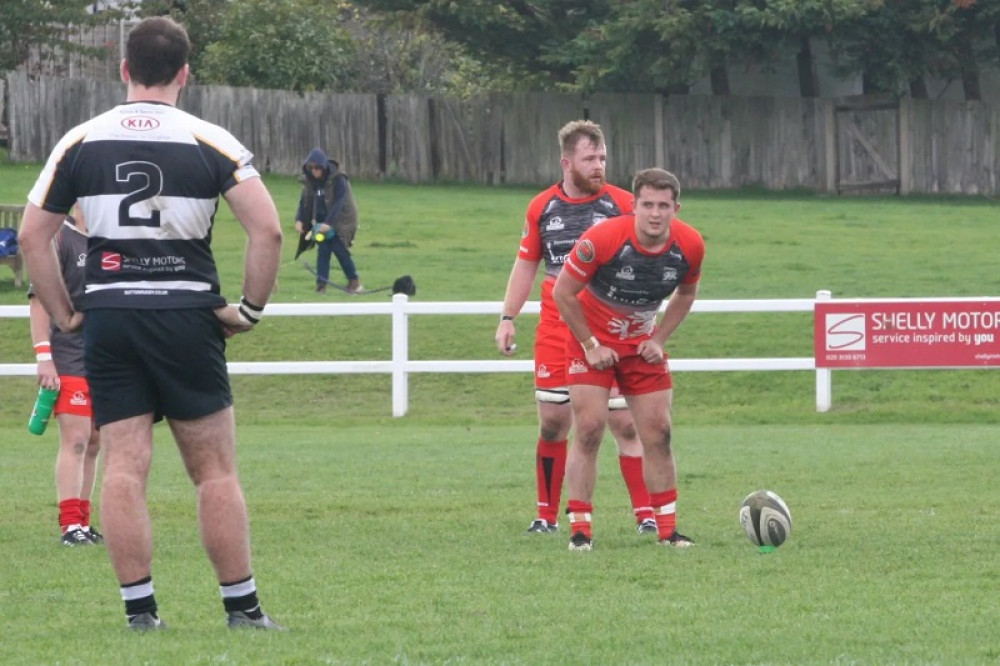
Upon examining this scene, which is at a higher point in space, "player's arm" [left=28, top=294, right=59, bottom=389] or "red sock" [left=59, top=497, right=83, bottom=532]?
"player's arm" [left=28, top=294, right=59, bottom=389]

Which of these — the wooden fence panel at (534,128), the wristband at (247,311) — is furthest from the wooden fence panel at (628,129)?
the wristband at (247,311)

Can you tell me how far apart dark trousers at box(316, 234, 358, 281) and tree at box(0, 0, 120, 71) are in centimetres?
1833

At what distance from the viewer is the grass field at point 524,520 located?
6.11 metres

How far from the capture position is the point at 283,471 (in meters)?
12.8

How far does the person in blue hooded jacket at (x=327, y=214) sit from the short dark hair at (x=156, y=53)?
16.7 metres

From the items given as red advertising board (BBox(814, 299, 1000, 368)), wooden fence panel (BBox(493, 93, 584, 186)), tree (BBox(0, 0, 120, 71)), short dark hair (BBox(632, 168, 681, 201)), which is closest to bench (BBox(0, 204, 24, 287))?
red advertising board (BBox(814, 299, 1000, 368))

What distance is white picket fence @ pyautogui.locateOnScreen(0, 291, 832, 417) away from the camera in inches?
685

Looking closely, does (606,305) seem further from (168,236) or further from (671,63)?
(671,63)

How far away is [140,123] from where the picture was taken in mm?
5949

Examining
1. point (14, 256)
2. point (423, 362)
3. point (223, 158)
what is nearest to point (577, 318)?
point (223, 158)

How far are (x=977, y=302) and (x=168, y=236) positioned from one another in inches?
508

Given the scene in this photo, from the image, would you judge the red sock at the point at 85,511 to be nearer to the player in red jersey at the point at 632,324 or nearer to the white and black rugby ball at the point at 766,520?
the player in red jersey at the point at 632,324

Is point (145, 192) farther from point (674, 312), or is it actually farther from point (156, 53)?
point (674, 312)

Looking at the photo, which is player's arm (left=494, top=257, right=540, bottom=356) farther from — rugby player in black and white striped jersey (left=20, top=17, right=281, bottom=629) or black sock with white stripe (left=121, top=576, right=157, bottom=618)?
black sock with white stripe (left=121, top=576, right=157, bottom=618)
